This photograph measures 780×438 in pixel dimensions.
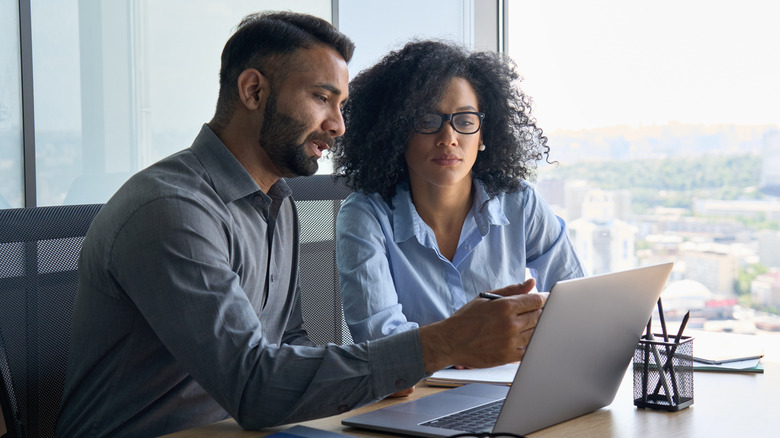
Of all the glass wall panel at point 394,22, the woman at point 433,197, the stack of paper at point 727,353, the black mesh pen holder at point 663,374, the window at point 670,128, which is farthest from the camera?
the glass wall panel at point 394,22

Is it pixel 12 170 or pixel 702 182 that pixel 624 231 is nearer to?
pixel 702 182

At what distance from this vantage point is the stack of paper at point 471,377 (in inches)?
53.2

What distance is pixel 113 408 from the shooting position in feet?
4.08

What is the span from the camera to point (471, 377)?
1372 millimetres

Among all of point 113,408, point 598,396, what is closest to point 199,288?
point 113,408

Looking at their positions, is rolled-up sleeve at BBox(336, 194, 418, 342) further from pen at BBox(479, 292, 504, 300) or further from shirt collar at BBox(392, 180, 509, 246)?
pen at BBox(479, 292, 504, 300)

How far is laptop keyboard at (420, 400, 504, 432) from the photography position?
3.52ft

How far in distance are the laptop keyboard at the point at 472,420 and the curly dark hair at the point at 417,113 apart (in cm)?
86

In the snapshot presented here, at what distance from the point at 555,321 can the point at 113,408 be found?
2.37 ft

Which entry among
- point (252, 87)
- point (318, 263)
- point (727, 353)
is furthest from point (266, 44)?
point (727, 353)

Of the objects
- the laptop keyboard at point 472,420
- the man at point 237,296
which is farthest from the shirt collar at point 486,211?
the laptop keyboard at point 472,420

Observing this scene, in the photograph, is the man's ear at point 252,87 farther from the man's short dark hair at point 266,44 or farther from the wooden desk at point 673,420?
the wooden desk at point 673,420

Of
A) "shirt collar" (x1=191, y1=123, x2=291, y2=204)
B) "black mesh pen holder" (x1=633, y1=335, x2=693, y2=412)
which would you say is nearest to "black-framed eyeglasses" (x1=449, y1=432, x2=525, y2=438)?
"black mesh pen holder" (x1=633, y1=335, x2=693, y2=412)

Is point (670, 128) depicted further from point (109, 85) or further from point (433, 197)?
point (109, 85)
